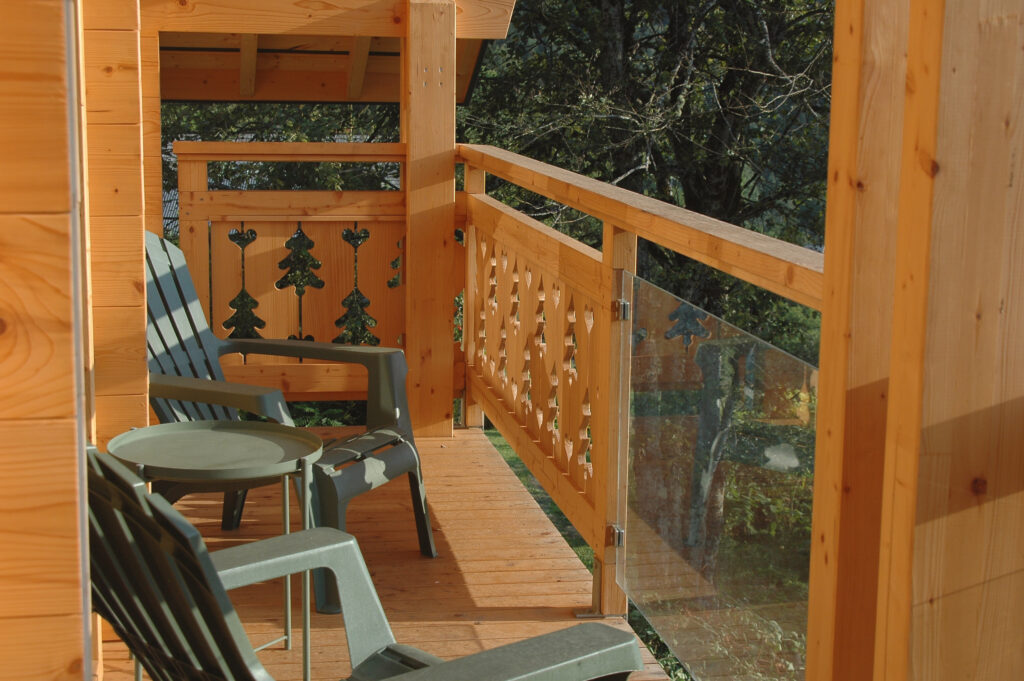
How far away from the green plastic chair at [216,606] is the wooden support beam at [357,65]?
4.29m

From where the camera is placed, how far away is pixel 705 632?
2348mm

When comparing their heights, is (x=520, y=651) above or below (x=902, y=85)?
below

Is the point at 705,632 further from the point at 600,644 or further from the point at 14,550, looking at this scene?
the point at 14,550

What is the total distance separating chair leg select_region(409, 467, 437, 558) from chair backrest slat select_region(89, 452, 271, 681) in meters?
1.62

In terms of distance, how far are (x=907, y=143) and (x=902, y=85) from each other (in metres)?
0.28

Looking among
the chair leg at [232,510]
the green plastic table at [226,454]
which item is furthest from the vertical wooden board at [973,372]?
the chair leg at [232,510]

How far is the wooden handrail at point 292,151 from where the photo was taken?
4.70 m

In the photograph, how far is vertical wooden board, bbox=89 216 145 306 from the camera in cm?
254

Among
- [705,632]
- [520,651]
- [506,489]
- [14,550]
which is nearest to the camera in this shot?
[14,550]

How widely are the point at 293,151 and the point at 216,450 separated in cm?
256

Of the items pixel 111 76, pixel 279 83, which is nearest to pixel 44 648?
pixel 111 76

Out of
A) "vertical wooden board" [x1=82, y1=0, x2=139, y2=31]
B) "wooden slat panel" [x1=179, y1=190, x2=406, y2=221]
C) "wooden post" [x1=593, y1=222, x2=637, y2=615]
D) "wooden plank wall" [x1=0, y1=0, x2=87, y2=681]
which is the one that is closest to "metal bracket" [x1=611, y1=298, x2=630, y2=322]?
"wooden post" [x1=593, y1=222, x2=637, y2=615]

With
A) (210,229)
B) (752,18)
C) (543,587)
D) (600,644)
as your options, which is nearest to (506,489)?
(543,587)

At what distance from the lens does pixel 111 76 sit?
8.21 feet
